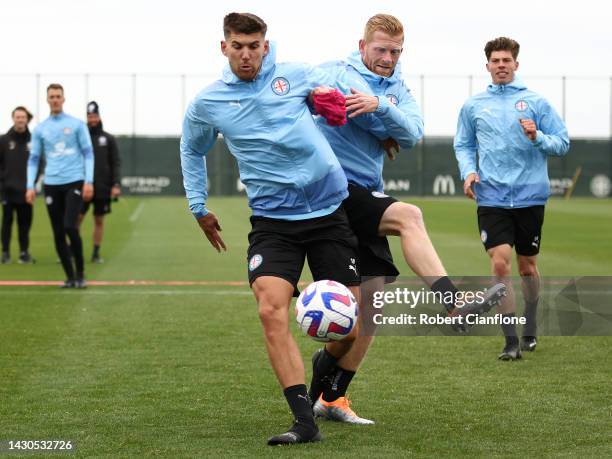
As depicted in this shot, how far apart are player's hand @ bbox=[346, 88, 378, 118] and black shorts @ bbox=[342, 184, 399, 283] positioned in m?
0.63

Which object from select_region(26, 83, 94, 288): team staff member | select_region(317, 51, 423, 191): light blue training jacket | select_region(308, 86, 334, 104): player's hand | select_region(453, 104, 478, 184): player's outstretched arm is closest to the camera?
select_region(308, 86, 334, 104): player's hand

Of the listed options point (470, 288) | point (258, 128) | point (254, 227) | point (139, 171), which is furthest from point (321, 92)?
point (139, 171)

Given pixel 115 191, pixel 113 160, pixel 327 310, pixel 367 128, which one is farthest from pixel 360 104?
pixel 113 160

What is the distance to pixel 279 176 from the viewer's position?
6188mm

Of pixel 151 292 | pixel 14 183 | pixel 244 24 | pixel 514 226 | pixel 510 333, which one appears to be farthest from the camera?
pixel 14 183

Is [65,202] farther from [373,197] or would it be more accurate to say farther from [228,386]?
[373,197]

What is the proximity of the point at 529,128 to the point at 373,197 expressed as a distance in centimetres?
246

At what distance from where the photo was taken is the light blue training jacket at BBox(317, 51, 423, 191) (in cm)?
655

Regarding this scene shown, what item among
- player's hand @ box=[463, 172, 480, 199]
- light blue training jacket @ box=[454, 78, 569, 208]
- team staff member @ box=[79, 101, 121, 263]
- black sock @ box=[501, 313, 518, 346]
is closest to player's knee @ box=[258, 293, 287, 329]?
black sock @ box=[501, 313, 518, 346]

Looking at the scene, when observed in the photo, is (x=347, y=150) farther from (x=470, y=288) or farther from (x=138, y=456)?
(x=138, y=456)

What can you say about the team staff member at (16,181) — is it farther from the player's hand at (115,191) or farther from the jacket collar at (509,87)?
the jacket collar at (509,87)

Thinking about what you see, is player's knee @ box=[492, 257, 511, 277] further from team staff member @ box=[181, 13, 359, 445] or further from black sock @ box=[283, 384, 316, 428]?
black sock @ box=[283, 384, 316, 428]

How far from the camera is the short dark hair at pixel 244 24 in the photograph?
6008mm

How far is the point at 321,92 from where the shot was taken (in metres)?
6.14
